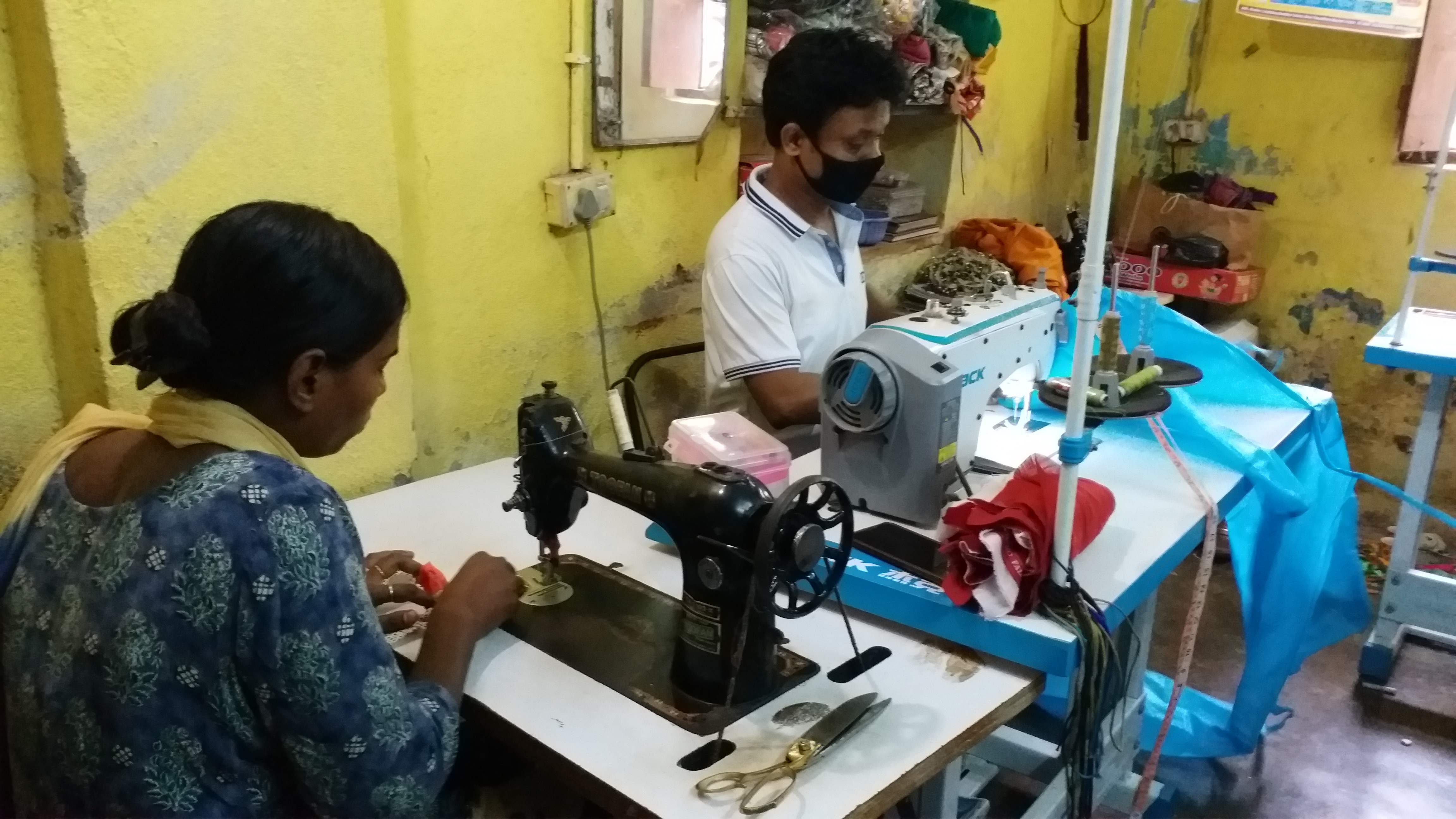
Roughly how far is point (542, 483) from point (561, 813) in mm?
378

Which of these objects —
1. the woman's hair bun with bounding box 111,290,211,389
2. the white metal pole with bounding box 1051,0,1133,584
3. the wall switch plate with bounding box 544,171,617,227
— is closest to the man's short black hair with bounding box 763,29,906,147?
the wall switch plate with bounding box 544,171,617,227

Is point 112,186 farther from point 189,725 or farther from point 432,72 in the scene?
point 189,725

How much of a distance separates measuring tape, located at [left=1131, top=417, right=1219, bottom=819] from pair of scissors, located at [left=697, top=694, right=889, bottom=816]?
→ 1.89 ft

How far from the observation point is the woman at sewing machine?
906 mm

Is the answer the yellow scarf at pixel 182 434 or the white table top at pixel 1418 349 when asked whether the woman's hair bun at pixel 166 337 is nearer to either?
the yellow scarf at pixel 182 434

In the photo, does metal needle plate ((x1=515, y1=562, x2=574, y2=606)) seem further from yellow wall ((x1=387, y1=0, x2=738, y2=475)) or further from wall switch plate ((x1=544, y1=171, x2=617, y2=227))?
wall switch plate ((x1=544, y1=171, x2=617, y2=227))

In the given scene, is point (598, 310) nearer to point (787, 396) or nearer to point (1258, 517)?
point (787, 396)

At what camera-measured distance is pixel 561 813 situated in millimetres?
1213

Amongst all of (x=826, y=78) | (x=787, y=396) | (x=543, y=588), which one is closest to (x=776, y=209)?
(x=826, y=78)

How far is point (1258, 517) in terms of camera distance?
5.97ft

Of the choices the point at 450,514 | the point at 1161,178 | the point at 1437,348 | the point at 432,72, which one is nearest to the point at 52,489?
the point at 450,514

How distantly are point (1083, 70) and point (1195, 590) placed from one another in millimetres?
2511

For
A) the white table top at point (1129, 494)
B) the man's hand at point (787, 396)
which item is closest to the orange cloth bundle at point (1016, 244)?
the white table top at point (1129, 494)

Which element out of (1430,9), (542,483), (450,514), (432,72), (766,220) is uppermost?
(1430,9)
